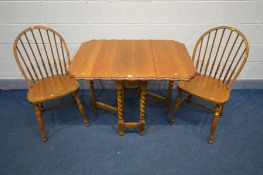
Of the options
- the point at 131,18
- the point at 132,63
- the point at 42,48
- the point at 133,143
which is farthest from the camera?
the point at 42,48

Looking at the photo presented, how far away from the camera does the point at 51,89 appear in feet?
6.39

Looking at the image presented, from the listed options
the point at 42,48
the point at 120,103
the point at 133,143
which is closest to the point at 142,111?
the point at 120,103

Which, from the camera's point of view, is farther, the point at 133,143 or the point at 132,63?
the point at 133,143

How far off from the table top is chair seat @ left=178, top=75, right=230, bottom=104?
0.94ft

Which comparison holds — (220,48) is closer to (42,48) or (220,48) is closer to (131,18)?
(131,18)

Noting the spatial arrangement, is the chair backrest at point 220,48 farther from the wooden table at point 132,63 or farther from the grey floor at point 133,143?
the grey floor at point 133,143

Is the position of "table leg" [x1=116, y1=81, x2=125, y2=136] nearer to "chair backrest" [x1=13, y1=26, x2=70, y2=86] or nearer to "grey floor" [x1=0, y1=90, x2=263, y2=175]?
"grey floor" [x1=0, y1=90, x2=263, y2=175]


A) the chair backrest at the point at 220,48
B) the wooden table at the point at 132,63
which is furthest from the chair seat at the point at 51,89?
the chair backrest at the point at 220,48

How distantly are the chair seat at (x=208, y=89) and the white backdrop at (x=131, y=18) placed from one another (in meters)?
0.50

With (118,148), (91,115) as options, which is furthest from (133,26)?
(118,148)

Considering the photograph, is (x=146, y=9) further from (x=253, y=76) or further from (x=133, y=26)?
(x=253, y=76)

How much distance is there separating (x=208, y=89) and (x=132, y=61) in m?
0.71

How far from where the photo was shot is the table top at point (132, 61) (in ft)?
5.11

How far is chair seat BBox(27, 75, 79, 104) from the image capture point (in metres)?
1.84
